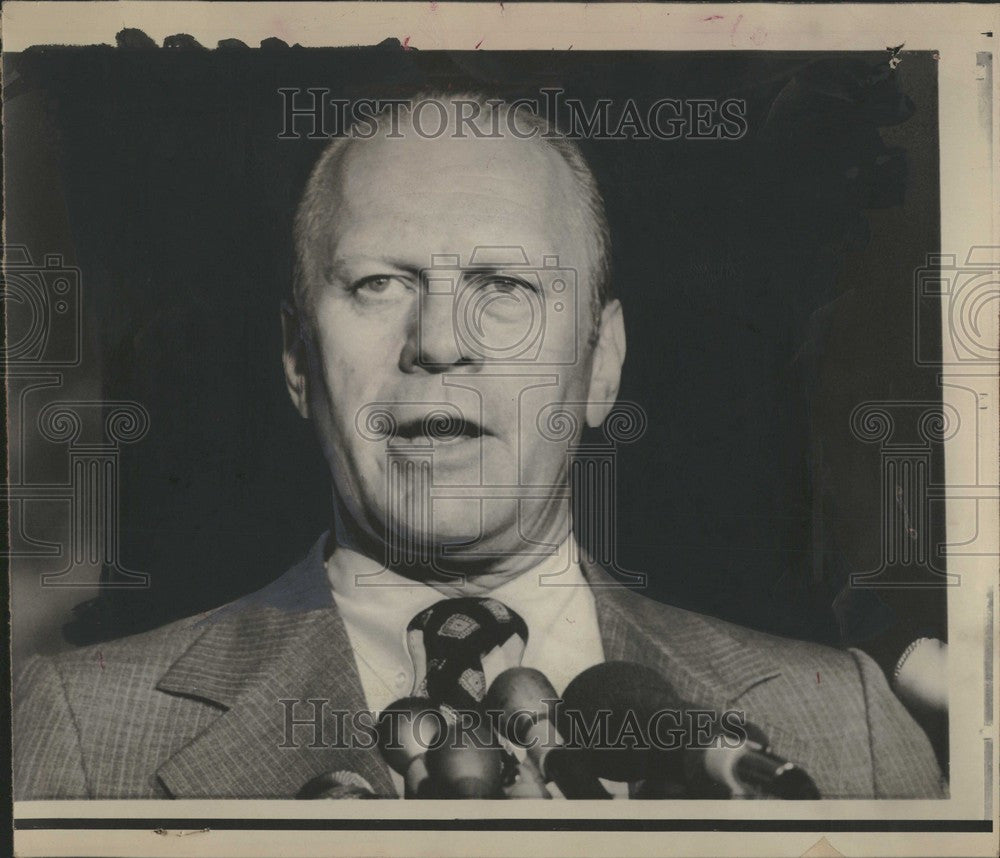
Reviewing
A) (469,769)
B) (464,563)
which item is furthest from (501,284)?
(469,769)

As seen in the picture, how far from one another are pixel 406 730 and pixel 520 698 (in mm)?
339

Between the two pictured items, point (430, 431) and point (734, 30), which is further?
point (734, 30)

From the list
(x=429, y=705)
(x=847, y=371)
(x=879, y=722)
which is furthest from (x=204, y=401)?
(x=879, y=722)

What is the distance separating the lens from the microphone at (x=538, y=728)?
265 cm

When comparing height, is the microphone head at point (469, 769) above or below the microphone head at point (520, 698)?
below

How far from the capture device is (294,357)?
8.82 feet

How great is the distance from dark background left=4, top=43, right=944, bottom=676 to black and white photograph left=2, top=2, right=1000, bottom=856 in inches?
0.4

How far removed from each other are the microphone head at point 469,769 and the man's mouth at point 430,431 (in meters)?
0.86

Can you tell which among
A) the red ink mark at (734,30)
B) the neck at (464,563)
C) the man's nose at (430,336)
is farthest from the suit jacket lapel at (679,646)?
the red ink mark at (734,30)

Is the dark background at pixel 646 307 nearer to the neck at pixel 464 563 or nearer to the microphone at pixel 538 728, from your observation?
the neck at pixel 464 563

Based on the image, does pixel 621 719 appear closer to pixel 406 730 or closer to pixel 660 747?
pixel 660 747

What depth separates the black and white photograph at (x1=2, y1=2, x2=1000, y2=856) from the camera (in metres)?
2.65

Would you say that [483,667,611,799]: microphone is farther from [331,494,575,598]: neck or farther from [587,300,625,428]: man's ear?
[587,300,625,428]: man's ear

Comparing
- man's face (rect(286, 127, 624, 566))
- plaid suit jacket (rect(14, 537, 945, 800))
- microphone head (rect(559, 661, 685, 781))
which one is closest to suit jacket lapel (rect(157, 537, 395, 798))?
plaid suit jacket (rect(14, 537, 945, 800))
